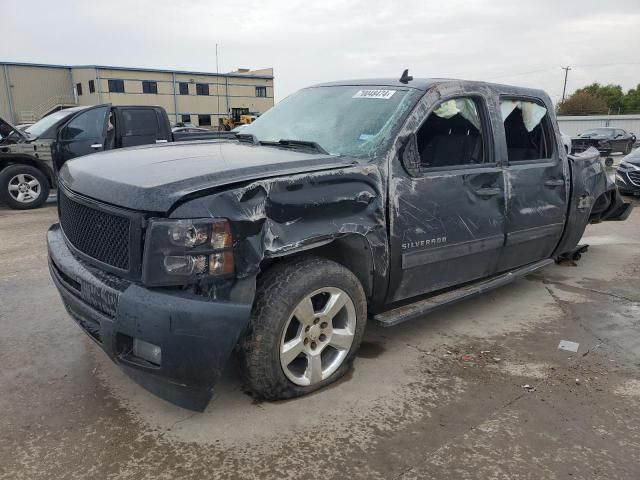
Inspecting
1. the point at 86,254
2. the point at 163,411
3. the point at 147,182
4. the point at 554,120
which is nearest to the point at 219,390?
the point at 163,411

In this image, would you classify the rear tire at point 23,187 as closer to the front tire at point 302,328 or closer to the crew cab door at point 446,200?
the crew cab door at point 446,200

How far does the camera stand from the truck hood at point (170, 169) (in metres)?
2.36

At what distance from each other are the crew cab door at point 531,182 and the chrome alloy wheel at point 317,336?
1668 millimetres

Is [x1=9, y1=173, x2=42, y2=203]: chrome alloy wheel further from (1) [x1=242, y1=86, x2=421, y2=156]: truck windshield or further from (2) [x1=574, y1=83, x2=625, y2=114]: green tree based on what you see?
(2) [x1=574, y1=83, x2=625, y2=114]: green tree

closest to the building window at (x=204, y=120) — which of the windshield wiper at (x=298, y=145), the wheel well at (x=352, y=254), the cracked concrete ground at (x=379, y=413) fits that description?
the cracked concrete ground at (x=379, y=413)

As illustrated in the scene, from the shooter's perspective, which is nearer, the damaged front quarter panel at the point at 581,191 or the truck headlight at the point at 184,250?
the truck headlight at the point at 184,250

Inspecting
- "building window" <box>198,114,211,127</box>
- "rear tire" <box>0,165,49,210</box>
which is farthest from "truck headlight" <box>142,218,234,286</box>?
"building window" <box>198,114,211,127</box>

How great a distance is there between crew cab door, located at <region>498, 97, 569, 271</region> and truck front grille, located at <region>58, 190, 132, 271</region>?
8.93 feet

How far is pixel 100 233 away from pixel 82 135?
24.1 feet

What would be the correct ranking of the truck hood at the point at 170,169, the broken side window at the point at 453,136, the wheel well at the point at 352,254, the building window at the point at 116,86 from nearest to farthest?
1. the truck hood at the point at 170,169
2. the wheel well at the point at 352,254
3. the broken side window at the point at 453,136
4. the building window at the point at 116,86

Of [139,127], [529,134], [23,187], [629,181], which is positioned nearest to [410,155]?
[529,134]

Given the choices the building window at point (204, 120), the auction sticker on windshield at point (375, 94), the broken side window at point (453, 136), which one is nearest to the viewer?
the auction sticker on windshield at point (375, 94)

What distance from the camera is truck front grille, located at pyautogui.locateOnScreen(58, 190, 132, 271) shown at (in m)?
2.44

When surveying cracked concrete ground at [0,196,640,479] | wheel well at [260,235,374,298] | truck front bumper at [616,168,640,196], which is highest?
wheel well at [260,235,374,298]
